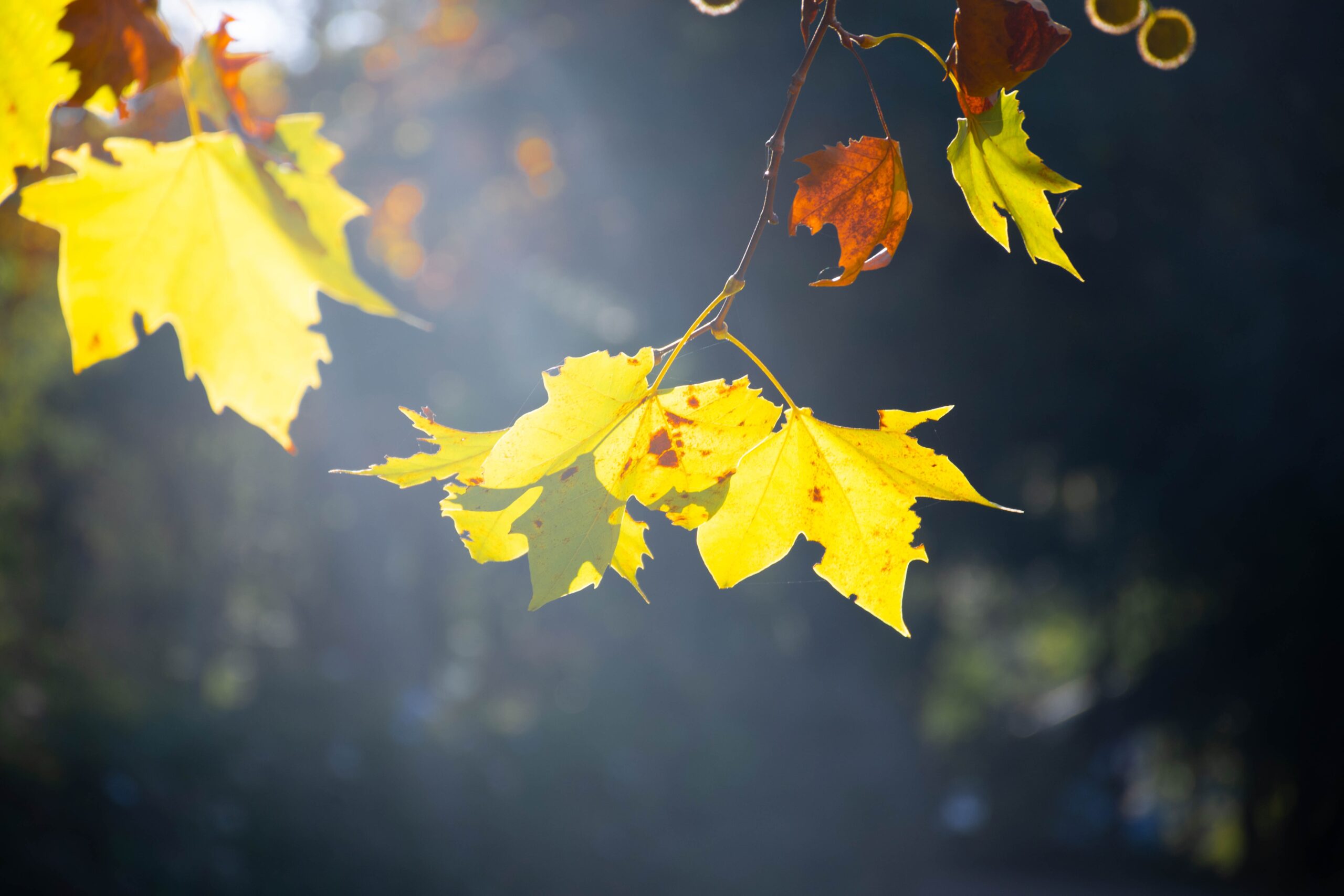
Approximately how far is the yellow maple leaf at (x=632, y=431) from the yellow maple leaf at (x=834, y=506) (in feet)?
0.09

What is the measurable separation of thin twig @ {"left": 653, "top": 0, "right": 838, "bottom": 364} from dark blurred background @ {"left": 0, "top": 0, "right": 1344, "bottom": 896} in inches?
98.0

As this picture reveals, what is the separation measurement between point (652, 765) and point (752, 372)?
275cm

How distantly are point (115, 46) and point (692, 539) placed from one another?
4501mm

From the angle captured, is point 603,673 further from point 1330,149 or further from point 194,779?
point 1330,149

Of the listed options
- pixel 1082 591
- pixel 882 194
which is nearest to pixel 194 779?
pixel 882 194

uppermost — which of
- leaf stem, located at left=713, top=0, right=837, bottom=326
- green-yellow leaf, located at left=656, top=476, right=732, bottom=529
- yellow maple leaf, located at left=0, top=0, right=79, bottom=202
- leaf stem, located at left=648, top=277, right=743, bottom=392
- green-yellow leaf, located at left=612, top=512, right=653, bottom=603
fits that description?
yellow maple leaf, located at left=0, top=0, right=79, bottom=202

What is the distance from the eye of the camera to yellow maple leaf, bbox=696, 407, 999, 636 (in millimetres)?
588

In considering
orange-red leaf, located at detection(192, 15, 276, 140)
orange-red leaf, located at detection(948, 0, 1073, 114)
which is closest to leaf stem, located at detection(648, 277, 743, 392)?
orange-red leaf, located at detection(948, 0, 1073, 114)

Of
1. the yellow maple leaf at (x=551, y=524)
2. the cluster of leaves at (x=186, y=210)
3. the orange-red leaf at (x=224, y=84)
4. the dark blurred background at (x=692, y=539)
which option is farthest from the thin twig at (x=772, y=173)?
the dark blurred background at (x=692, y=539)

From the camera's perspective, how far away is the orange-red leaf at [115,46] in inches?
22.4

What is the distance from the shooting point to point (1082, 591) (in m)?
5.86

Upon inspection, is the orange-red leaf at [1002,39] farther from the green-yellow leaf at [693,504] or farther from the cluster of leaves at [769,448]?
the green-yellow leaf at [693,504]

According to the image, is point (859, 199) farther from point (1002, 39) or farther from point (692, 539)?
point (692, 539)

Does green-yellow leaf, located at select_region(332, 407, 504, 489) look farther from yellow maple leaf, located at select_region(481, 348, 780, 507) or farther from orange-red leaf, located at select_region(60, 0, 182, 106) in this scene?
orange-red leaf, located at select_region(60, 0, 182, 106)
